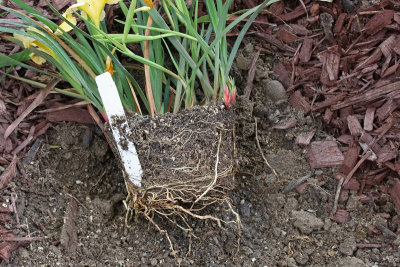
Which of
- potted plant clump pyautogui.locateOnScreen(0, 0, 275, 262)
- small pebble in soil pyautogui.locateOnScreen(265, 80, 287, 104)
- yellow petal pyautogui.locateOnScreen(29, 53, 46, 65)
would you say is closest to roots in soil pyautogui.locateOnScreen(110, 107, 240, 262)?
potted plant clump pyautogui.locateOnScreen(0, 0, 275, 262)

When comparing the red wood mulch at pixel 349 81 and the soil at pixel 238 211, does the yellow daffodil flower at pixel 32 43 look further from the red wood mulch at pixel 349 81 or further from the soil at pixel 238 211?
the red wood mulch at pixel 349 81

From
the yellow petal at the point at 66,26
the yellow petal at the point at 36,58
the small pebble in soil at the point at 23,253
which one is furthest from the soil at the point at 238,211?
the yellow petal at the point at 66,26

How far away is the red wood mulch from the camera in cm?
163

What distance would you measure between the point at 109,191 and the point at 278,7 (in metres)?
0.93

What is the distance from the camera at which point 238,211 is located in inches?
66.7

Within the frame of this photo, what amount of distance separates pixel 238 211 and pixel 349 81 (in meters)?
0.60

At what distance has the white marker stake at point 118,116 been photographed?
1.49 m

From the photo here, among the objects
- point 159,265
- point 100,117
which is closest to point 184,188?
point 159,265

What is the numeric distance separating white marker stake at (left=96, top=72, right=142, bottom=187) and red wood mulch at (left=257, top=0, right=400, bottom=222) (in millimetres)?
603

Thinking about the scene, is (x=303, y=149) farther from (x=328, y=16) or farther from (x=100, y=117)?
(x=100, y=117)

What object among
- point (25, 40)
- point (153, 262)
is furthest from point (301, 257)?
point (25, 40)

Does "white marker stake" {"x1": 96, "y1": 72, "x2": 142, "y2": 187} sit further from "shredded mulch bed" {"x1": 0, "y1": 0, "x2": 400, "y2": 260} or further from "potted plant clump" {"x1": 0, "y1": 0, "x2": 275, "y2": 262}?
"shredded mulch bed" {"x1": 0, "y1": 0, "x2": 400, "y2": 260}

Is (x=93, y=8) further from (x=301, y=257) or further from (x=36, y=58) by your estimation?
(x=301, y=257)

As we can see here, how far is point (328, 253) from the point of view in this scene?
155 centimetres
